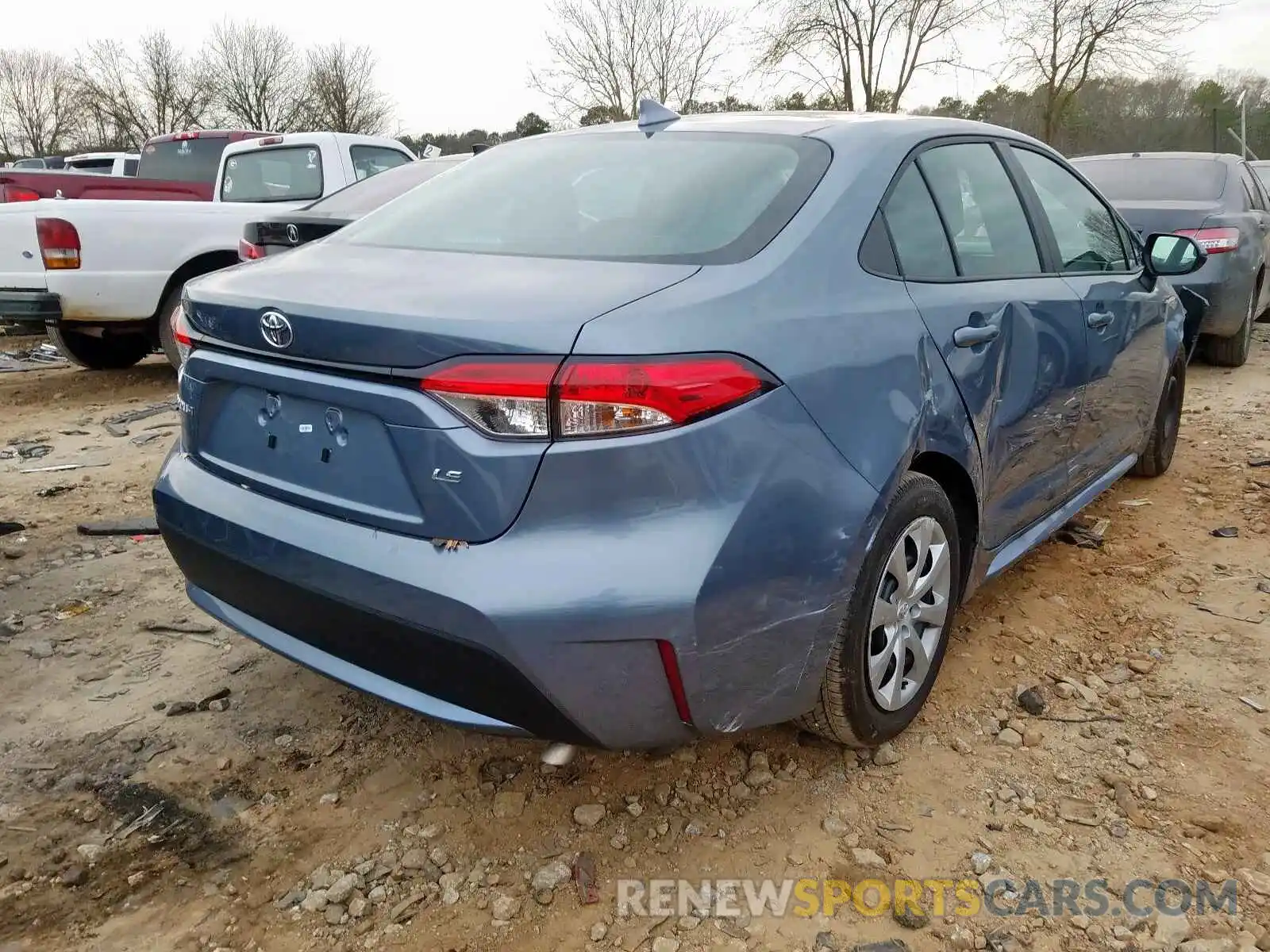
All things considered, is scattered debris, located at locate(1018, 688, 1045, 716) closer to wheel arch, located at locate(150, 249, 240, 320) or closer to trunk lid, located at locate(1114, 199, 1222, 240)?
trunk lid, located at locate(1114, 199, 1222, 240)

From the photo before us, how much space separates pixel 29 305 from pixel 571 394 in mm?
6018

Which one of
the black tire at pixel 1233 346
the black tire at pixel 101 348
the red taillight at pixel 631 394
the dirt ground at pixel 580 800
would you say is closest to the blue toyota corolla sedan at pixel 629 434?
the red taillight at pixel 631 394

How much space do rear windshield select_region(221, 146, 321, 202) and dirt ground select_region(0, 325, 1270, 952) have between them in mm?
5197

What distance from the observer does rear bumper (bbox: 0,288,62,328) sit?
6266 millimetres

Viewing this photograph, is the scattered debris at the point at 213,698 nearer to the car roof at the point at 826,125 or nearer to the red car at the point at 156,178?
the car roof at the point at 826,125

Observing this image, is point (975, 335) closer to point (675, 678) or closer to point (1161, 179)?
point (675, 678)

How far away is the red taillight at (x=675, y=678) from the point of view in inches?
70.3

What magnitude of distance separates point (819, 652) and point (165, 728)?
1815 mm

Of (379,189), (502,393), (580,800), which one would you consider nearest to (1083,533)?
(580,800)

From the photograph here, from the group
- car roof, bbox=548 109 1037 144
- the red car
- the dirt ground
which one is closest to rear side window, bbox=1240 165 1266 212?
the dirt ground

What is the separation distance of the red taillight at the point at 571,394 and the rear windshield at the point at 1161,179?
6.39 meters

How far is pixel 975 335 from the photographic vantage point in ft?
8.25

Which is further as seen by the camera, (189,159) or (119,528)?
(189,159)

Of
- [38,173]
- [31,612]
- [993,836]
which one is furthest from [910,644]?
Result: [38,173]
